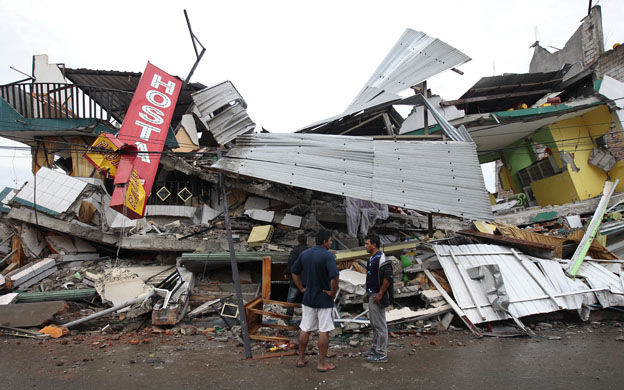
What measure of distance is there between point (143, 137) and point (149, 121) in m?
0.62

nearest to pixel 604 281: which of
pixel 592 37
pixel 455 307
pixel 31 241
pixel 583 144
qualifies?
pixel 455 307

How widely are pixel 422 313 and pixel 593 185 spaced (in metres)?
10.7

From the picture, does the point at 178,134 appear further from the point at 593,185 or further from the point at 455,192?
the point at 593,185

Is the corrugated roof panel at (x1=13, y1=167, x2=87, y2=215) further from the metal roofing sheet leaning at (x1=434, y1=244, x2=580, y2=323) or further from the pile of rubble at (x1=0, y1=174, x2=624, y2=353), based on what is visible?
the metal roofing sheet leaning at (x1=434, y1=244, x2=580, y2=323)

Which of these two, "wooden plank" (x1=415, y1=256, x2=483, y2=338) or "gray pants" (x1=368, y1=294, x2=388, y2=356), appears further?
"wooden plank" (x1=415, y1=256, x2=483, y2=338)

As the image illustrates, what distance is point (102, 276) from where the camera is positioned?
8.82 meters

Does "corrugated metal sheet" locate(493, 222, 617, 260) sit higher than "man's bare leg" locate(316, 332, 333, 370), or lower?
higher

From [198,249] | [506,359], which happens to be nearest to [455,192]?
[506,359]

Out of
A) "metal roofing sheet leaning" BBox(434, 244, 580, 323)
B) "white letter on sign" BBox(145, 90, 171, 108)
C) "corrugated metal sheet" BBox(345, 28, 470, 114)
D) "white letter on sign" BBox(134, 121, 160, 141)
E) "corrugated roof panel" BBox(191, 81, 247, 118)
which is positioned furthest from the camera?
"corrugated roof panel" BBox(191, 81, 247, 118)

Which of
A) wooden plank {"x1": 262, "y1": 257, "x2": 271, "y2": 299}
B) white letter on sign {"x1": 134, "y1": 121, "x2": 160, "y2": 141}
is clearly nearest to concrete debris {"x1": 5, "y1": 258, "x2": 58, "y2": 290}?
white letter on sign {"x1": 134, "y1": 121, "x2": 160, "y2": 141}

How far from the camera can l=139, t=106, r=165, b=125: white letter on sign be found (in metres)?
9.73

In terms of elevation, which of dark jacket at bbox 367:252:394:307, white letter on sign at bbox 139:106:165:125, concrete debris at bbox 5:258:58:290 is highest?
white letter on sign at bbox 139:106:165:125

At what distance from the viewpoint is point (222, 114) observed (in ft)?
33.9

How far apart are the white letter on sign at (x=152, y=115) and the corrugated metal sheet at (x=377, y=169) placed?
153 inches
